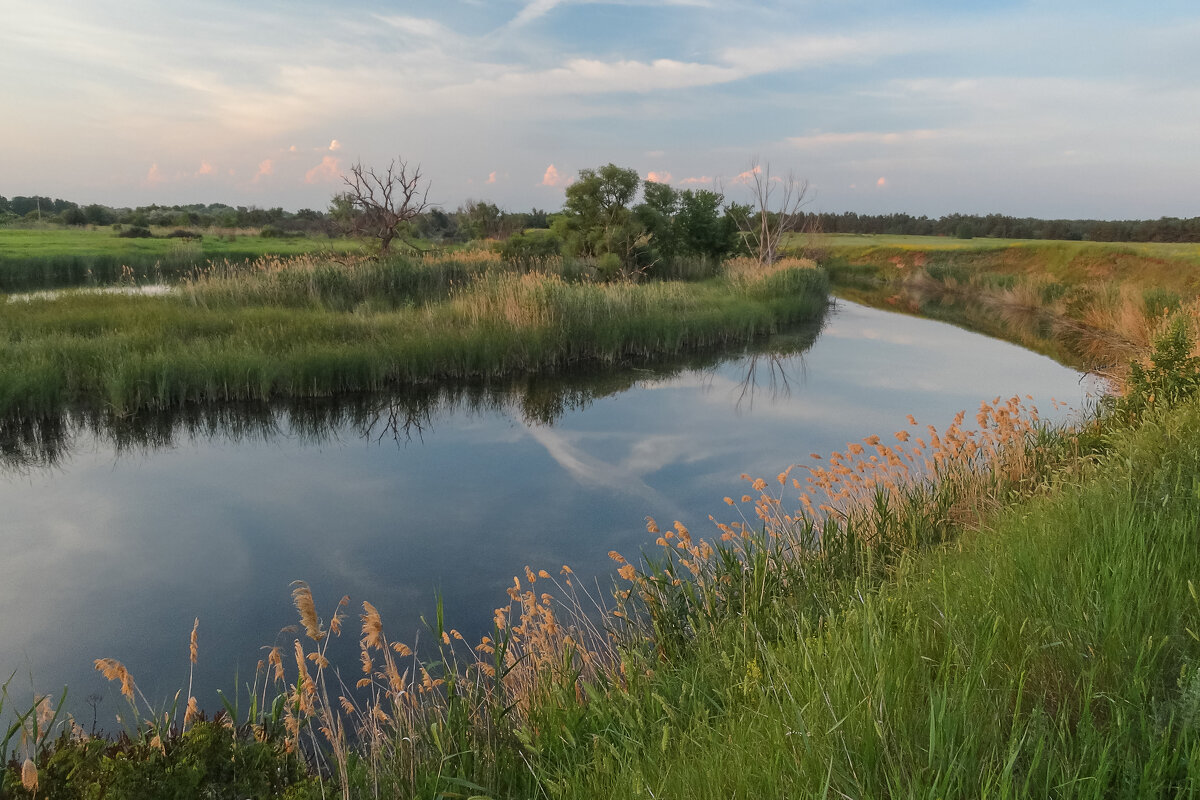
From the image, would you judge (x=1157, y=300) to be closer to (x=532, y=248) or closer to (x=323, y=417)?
(x=323, y=417)

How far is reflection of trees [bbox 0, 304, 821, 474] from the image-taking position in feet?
26.2

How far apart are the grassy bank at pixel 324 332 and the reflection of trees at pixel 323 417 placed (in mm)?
319

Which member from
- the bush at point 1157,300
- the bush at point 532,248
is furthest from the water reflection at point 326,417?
the bush at point 532,248

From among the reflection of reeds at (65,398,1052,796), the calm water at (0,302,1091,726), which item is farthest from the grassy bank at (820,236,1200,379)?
the reflection of reeds at (65,398,1052,796)

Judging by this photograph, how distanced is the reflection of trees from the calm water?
0.04m

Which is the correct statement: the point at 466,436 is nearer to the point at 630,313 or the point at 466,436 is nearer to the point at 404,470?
the point at 404,470

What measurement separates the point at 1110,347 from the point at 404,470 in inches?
611

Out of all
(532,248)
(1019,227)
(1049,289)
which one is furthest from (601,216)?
(1019,227)

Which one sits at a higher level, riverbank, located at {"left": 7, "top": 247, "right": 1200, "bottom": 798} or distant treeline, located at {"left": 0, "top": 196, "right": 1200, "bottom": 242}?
distant treeline, located at {"left": 0, "top": 196, "right": 1200, "bottom": 242}

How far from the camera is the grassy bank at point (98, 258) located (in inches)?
942

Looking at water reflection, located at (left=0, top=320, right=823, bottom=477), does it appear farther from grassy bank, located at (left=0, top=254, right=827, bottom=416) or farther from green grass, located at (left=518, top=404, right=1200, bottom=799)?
green grass, located at (left=518, top=404, right=1200, bottom=799)

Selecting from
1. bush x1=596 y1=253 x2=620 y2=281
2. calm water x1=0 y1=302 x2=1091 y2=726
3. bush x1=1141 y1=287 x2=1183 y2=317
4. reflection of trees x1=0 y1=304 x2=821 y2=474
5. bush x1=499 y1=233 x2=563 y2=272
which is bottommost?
calm water x1=0 y1=302 x2=1091 y2=726

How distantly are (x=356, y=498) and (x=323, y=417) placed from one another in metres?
3.06

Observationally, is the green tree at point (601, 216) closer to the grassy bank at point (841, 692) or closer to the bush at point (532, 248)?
the bush at point (532, 248)
